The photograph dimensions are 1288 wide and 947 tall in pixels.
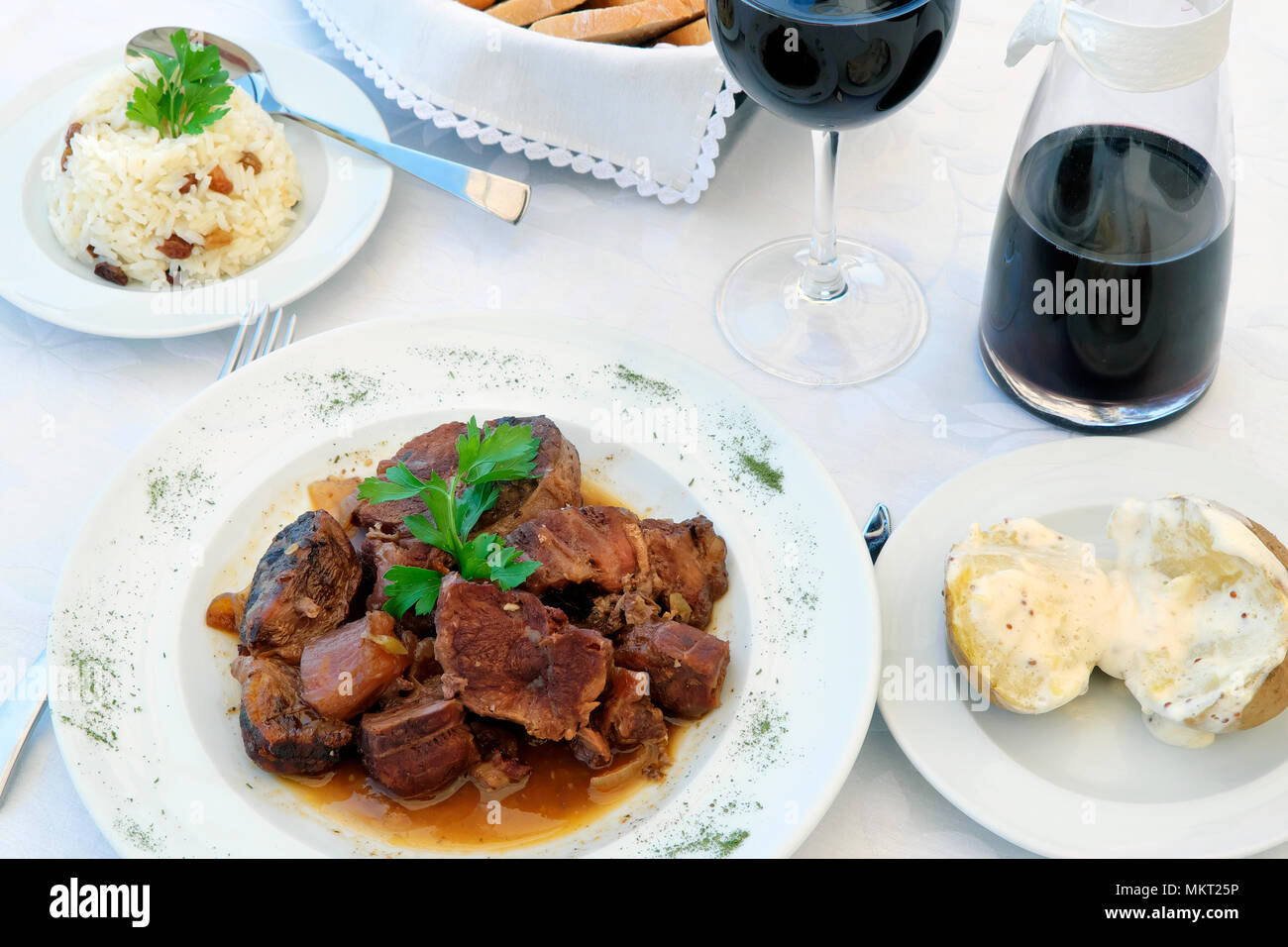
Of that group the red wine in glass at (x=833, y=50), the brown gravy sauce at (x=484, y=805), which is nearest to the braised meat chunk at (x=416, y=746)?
the brown gravy sauce at (x=484, y=805)

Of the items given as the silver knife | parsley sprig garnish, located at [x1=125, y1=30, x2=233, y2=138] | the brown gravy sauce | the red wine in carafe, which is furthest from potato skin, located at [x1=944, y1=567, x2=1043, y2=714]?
parsley sprig garnish, located at [x1=125, y1=30, x2=233, y2=138]

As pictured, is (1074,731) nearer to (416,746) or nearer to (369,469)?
(416,746)

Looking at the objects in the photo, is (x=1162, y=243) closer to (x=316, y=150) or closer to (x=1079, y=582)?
(x=1079, y=582)

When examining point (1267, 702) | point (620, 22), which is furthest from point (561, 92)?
point (1267, 702)

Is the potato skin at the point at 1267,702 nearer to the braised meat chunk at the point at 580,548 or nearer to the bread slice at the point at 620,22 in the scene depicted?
the braised meat chunk at the point at 580,548

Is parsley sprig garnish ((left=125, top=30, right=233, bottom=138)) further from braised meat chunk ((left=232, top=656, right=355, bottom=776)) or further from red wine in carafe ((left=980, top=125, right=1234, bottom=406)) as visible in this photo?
red wine in carafe ((left=980, top=125, right=1234, bottom=406))

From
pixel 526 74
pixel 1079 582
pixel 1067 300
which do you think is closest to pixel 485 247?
pixel 526 74
